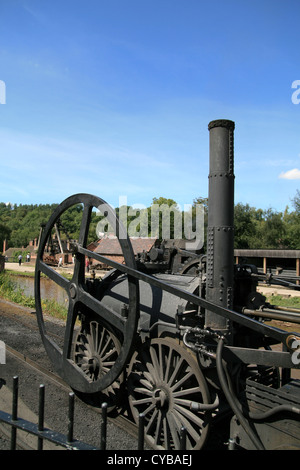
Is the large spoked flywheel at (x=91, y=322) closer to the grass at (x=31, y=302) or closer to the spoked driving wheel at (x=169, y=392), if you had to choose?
the spoked driving wheel at (x=169, y=392)

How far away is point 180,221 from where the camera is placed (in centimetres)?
4962

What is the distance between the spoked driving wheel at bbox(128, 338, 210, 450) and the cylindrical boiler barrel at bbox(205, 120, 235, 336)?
0.62m

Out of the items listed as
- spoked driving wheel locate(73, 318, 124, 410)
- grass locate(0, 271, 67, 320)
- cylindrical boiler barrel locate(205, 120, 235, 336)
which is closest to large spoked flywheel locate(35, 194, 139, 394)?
spoked driving wheel locate(73, 318, 124, 410)

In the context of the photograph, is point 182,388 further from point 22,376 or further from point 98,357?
point 22,376

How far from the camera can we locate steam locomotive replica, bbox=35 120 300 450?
3.44 metres

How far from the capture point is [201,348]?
3.84m

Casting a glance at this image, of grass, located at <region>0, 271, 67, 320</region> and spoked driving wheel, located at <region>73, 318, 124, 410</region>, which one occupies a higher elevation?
spoked driving wheel, located at <region>73, 318, 124, 410</region>

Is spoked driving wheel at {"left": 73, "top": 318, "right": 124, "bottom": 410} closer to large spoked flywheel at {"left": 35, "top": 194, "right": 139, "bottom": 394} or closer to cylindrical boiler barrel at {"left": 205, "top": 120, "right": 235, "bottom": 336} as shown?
large spoked flywheel at {"left": 35, "top": 194, "right": 139, "bottom": 394}

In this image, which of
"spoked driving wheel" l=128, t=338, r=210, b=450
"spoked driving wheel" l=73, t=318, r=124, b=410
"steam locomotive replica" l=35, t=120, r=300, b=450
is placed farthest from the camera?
"spoked driving wheel" l=73, t=318, r=124, b=410

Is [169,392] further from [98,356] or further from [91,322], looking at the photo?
[91,322]

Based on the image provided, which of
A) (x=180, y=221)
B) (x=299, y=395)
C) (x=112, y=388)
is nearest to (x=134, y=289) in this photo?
(x=112, y=388)

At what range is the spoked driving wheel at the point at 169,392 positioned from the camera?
386 centimetres

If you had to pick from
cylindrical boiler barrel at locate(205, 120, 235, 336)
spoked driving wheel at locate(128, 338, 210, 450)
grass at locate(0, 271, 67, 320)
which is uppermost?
cylindrical boiler barrel at locate(205, 120, 235, 336)

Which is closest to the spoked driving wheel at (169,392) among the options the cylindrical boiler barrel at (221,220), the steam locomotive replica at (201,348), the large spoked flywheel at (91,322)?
the steam locomotive replica at (201,348)
